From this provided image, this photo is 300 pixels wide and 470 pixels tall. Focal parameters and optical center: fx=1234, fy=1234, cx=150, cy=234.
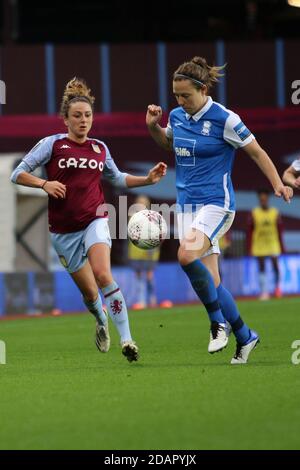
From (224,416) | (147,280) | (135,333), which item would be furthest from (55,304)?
(224,416)

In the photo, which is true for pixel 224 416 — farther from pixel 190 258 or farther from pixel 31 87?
pixel 31 87

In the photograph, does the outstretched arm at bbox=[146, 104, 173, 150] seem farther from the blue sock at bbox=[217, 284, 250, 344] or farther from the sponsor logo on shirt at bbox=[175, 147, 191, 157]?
the blue sock at bbox=[217, 284, 250, 344]

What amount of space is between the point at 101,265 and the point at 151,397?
2.47m

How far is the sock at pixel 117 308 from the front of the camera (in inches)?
393

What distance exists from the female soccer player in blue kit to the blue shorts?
0.74 m

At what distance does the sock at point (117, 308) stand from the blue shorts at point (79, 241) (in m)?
0.42

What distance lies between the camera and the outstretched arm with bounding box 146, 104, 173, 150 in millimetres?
10156

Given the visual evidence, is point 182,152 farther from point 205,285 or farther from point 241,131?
point 205,285

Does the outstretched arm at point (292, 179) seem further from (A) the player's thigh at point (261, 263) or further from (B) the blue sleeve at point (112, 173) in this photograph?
(A) the player's thigh at point (261, 263)

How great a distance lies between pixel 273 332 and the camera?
1370cm

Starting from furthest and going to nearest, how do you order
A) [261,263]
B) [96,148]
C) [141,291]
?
1. [261,263]
2. [141,291]
3. [96,148]


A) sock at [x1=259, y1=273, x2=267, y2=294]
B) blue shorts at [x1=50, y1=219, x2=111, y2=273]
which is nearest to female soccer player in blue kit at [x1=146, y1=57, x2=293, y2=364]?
blue shorts at [x1=50, y1=219, x2=111, y2=273]

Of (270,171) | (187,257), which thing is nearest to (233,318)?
(187,257)

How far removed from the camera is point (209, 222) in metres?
9.70
